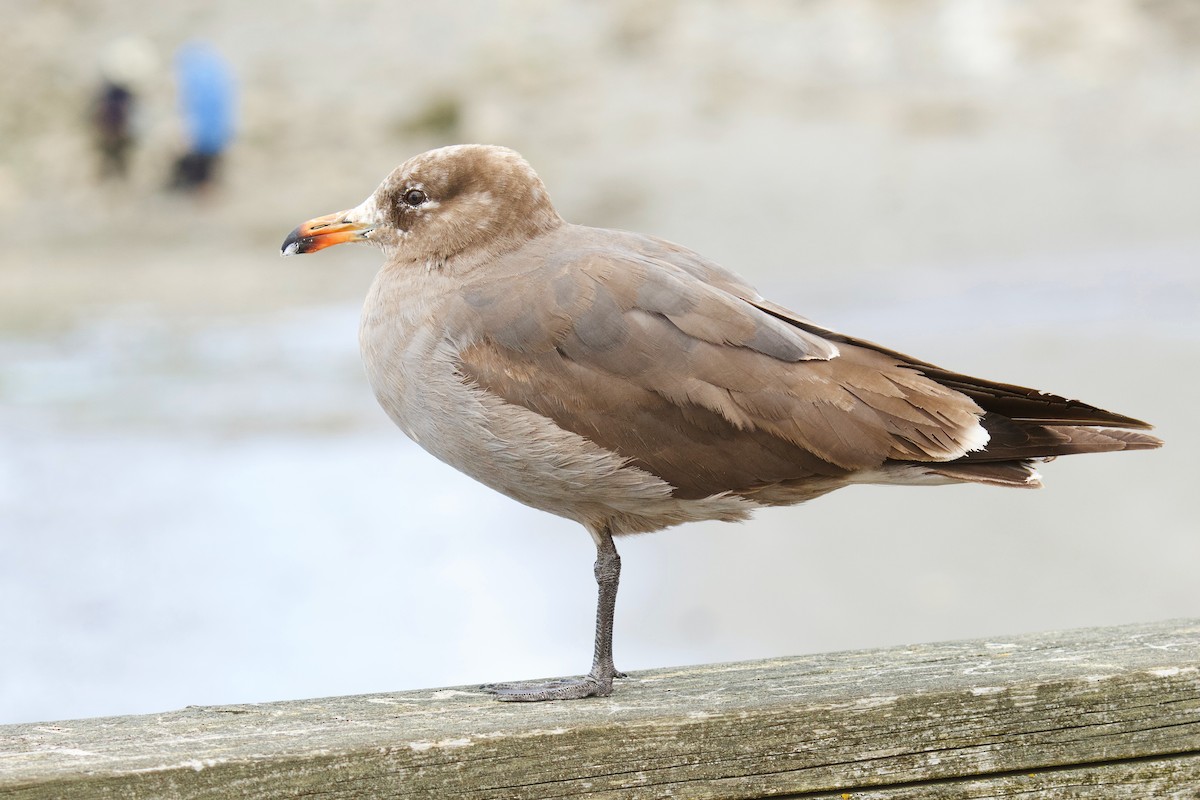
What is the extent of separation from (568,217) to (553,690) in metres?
20.2

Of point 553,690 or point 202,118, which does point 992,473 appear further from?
point 202,118

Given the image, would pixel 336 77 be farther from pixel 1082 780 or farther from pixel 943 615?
pixel 1082 780

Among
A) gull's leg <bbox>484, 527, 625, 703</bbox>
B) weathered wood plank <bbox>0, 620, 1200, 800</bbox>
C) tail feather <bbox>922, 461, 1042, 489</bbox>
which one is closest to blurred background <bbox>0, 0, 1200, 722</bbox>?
gull's leg <bbox>484, 527, 625, 703</bbox>

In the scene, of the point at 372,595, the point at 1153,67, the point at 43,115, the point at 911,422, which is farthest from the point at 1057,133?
the point at 911,422

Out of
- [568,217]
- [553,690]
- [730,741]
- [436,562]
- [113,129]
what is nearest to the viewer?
[730,741]

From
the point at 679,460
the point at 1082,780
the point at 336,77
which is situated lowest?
the point at 1082,780

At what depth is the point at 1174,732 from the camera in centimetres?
234

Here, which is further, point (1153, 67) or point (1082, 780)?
point (1153, 67)

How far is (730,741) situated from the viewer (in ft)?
7.44

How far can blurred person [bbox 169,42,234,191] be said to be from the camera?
2525cm

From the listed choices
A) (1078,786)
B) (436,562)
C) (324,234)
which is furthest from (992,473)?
(436,562)

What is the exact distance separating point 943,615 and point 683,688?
15.7 ft

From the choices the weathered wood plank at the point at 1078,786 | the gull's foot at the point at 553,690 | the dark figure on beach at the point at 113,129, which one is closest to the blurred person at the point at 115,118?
the dark figure on beach at the point at 113,129

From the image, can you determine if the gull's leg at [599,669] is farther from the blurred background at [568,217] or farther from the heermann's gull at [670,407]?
the blurred background at [568,217]
